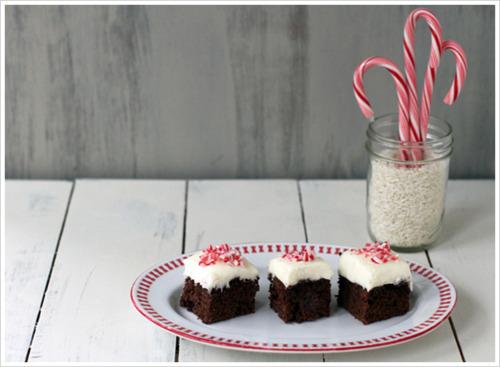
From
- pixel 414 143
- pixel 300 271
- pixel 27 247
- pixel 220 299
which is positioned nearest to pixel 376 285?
pixel 300 271

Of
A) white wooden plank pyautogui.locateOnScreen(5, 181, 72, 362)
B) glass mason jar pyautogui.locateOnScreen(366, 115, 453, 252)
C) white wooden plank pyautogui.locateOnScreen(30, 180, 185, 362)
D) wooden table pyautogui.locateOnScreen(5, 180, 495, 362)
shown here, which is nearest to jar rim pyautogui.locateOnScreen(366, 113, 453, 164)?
glass mason jar pyautogui.locateOnScreen(366, 115, 453, 252)

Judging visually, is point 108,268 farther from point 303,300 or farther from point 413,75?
point 413,75

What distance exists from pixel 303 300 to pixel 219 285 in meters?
0.14

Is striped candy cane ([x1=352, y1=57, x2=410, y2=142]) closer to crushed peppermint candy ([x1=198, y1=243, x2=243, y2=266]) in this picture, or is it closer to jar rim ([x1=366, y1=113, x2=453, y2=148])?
jar rim ([x1=366, y1=113, x2=453, y2=148])

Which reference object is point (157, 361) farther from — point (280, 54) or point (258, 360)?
point (280, 54)

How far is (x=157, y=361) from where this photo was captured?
4.99 feet

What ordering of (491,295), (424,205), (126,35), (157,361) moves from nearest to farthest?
(157,361) → (491,295) → (424,205) → (126,35)

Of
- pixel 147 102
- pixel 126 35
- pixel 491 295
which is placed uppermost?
pixel 126 35

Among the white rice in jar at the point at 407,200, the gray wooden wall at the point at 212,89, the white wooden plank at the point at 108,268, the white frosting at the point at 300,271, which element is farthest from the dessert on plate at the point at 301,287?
the gray wooden wall at the point at 212,89

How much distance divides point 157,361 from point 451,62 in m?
1.03

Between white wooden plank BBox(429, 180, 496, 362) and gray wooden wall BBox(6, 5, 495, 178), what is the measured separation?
0.13 meters

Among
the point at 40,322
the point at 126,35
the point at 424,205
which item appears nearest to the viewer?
the point at 40,322

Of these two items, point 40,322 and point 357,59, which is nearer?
point 40,322

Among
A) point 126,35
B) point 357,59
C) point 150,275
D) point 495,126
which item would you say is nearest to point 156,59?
point 126,35
